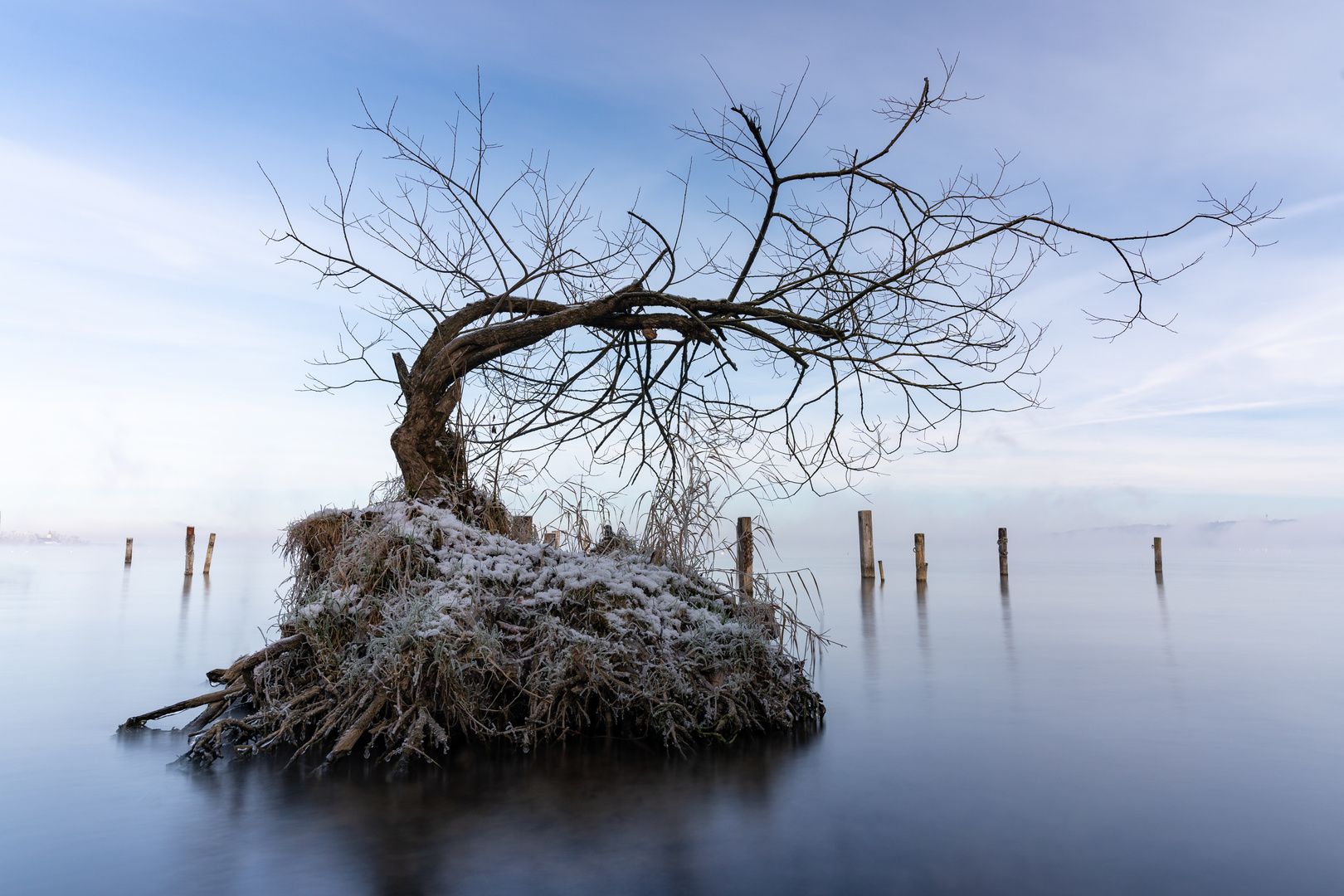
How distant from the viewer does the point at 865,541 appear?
22.3 m

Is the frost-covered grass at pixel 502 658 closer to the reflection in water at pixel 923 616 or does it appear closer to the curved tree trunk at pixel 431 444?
the curved tree trunk at pixel 431 444

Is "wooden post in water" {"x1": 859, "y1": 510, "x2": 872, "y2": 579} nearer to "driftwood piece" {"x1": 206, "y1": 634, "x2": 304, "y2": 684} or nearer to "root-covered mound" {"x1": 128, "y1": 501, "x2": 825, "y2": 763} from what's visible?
"root-covered mound" {"x1": 128, "y1": 501, "x2": 825, "y2": 763}

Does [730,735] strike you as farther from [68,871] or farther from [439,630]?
[68,871]

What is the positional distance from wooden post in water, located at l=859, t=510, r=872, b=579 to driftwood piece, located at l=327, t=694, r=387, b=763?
1884 centimetres

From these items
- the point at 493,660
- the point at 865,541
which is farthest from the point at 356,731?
the point at 865,541

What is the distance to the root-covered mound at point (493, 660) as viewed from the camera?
449 centimetres

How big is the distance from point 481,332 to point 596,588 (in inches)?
116

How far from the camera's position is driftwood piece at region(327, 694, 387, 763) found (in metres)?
4.24

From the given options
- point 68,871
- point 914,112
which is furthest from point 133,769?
point 914,112

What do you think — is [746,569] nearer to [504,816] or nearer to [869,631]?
[504,816]

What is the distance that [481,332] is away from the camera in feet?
22.6

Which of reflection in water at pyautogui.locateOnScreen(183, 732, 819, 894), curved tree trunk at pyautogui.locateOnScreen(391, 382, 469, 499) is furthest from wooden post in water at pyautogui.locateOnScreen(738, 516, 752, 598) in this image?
curved tree trunk at pyautogui.locateOnScreen(391, 382, 469, 499)

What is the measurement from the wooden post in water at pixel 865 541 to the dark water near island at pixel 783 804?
1449 cm

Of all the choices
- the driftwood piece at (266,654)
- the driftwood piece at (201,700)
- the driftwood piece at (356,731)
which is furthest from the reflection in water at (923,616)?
the driftwood piece at (201,700)
